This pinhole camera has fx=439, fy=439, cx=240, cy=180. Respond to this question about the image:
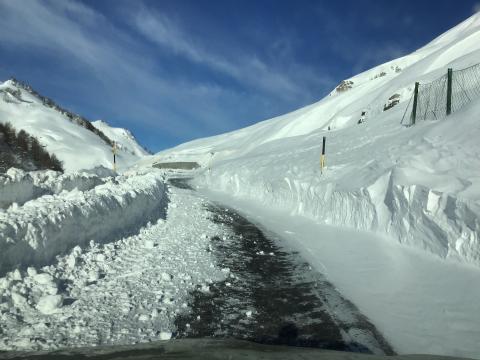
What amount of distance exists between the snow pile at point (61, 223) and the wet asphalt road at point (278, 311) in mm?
2380

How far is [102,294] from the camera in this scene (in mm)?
5578

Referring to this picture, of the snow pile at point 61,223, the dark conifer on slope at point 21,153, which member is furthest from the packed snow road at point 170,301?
the dark conifer on slope at point 21,153

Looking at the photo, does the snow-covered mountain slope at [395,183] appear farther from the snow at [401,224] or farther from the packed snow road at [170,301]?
the packed snow road at [170,301]

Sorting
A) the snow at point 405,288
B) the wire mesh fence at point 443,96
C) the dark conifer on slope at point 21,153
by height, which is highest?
the wire mesh fence at point 443,96

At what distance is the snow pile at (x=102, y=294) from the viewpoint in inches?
172

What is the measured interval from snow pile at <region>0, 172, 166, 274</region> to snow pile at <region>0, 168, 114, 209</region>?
3.59 feet

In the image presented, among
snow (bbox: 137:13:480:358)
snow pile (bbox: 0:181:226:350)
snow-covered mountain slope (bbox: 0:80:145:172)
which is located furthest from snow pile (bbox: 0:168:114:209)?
snow-covered mountain slope (bbox: 0:80:145:172)

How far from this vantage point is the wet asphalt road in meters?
4.60

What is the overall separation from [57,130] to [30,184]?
254 ft

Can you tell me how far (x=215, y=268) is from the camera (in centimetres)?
731

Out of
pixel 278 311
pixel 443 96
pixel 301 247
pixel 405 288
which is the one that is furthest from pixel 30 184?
pixel 443 96

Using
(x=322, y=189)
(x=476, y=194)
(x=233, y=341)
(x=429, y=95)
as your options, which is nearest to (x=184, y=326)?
(x=233, y=341)

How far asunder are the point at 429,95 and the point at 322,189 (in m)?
6.45

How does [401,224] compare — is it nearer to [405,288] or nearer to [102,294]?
[405,288]
